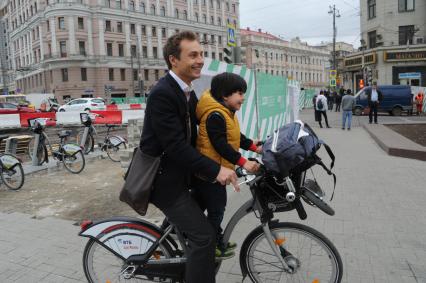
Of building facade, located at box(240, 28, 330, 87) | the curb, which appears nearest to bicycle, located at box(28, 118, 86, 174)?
the curb

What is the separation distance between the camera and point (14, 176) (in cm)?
711

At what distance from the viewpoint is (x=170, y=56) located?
2.56 metres

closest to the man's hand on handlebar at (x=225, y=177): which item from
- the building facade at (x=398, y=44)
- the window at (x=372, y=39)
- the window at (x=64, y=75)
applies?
the building facade at (x=398, y=44)

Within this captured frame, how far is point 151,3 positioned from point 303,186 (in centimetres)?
6912

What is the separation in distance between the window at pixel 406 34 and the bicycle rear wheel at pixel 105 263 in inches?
1507

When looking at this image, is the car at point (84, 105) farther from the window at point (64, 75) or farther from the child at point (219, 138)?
the child at point (219, 138)

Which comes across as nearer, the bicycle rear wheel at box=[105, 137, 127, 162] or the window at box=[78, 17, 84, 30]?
the bicycle rear wheel at box=[105, 137, 127, 162]

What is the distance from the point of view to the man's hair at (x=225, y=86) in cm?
285

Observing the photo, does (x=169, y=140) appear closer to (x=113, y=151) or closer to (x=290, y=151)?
(x=290, y=151)

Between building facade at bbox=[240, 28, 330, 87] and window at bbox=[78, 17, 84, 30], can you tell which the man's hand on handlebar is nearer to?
window at bbox=[78, 17, 84, 30]

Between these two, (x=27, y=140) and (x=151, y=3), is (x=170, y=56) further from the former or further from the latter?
(x=151, y=3)

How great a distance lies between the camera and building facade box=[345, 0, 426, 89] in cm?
3534

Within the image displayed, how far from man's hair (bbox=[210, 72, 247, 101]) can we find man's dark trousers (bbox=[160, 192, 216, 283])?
75 cm

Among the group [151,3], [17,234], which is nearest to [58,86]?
[151,3]
